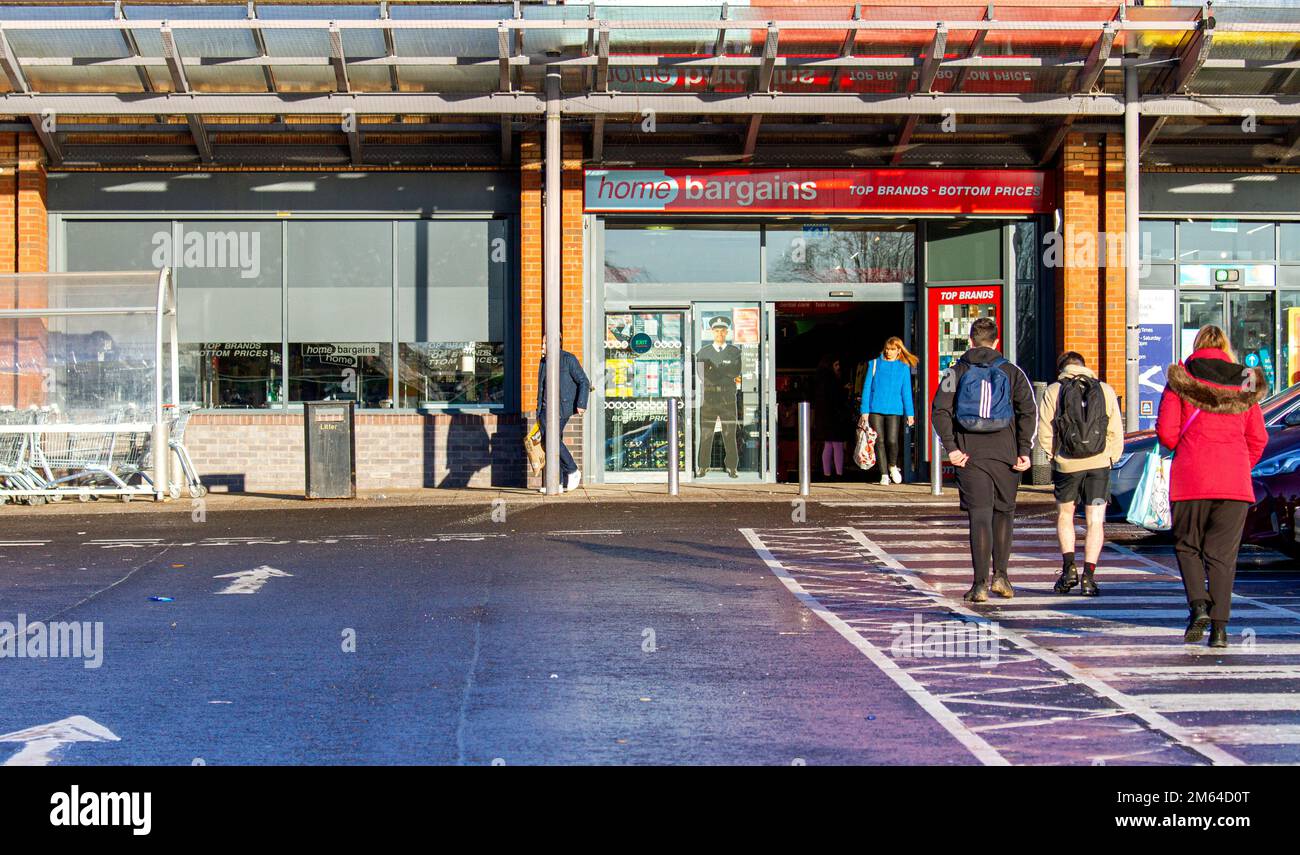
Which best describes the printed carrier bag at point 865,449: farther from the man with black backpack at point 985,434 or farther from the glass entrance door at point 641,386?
the man with black backpack at point 985,434

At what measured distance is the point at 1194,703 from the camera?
6426mm

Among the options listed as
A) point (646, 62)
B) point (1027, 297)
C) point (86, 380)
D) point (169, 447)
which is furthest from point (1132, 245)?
point (86, 380)

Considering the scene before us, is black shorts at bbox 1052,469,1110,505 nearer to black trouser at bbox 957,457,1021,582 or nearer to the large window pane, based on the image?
black trouser at bbox 957,457,1021,582

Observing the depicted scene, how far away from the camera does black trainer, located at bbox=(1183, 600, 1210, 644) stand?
7879mm

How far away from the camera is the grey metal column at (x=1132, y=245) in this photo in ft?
54.7

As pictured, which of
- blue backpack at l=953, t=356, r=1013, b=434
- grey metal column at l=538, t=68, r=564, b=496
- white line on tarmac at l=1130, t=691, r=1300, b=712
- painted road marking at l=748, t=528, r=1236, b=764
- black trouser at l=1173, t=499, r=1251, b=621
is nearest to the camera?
painted road marking at l=748, t=528, r=1236, b=764

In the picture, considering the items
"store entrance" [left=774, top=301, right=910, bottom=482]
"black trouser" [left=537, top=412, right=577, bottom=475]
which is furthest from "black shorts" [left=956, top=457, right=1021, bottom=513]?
"store entrance" [left=774, top=301, right=910, bottom=482]

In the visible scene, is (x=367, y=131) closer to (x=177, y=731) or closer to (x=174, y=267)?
(x=174, y=267)

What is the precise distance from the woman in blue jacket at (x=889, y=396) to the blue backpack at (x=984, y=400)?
8590mm

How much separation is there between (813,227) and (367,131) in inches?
233

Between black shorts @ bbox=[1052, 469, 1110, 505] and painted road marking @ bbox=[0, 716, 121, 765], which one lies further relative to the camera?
black shorts @ bbox=[1052, 469, 1110, 505]

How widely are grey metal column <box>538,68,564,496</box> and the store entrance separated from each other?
4555 mm
